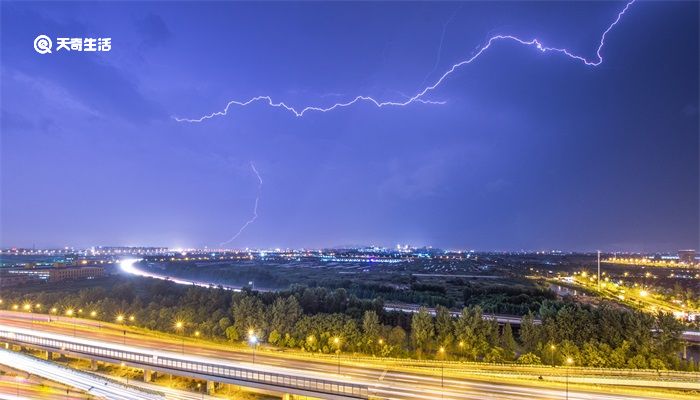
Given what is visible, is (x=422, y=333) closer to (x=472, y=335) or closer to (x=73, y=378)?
(x=472, y=335)

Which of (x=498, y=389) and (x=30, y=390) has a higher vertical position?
(x=498, y=389)

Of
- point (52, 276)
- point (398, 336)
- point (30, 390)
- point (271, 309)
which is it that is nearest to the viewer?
point (30, 390)

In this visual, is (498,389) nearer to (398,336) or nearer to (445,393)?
(445,393)

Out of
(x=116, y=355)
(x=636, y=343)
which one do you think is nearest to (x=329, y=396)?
(x=116, y=355)

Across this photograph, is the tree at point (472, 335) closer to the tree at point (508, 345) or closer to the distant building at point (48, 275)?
the tree at point (508, 345)

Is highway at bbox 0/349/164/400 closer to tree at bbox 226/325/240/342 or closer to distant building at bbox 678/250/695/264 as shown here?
tree at bbox 226/325/240/342

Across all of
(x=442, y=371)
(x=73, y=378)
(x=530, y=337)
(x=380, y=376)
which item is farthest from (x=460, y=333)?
(x=73, y=378)
